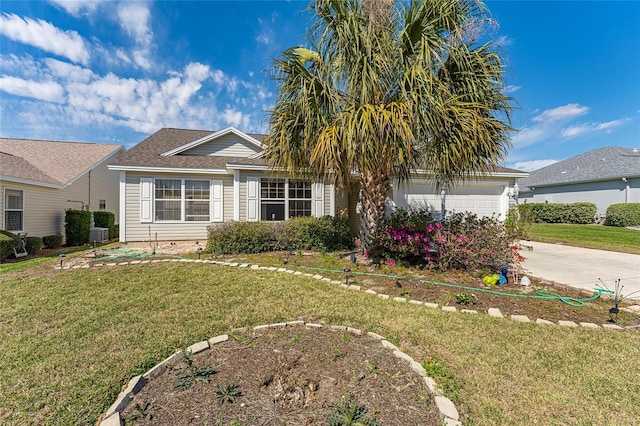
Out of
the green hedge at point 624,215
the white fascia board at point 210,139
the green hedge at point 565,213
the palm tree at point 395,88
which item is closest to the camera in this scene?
the palm tree at point 395,88

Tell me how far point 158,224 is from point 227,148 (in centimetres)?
412

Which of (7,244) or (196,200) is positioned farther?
(196,200)

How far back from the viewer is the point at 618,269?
6672 mm

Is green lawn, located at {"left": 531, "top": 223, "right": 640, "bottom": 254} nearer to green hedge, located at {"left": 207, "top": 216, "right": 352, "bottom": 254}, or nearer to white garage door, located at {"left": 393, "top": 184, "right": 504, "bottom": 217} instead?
white garage door, located at {"left": 393, "top": 184, "right": 504, "bottom": 217}

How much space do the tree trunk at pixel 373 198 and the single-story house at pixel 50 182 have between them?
11575 mm

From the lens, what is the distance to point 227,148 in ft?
39.4

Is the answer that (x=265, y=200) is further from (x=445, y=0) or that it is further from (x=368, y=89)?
(x=445, y=0)

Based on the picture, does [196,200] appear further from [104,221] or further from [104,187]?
[104,187]

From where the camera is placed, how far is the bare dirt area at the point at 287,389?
194cm

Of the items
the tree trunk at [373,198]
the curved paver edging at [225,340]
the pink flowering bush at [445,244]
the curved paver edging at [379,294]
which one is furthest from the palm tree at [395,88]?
the curved paver edging at [225,340]

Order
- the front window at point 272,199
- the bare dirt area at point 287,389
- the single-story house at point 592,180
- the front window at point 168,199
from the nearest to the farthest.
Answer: the bare dirt area at point 287,389
the front window at point 272,199
the front window at point 168,199
the single-story house at point 592,180

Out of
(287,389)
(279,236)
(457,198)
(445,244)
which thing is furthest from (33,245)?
(457,198)

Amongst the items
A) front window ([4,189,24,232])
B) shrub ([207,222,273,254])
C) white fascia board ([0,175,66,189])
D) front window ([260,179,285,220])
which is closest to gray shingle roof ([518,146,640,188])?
front window ([260,179,285,220])

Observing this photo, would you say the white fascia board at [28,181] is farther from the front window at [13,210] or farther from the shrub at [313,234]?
the shrub at [313,234]
